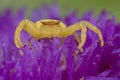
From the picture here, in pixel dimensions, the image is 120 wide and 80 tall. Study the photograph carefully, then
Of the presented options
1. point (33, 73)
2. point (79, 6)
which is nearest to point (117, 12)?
point (79, 6)

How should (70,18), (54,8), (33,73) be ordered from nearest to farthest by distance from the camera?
1. (33,73)
2. (70,18)
3. (54,8)

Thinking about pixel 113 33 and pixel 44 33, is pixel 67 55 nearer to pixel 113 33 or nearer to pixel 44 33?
pixel 44 33

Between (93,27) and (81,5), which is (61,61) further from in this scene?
(81,5)

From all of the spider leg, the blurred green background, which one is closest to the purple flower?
the spider leg

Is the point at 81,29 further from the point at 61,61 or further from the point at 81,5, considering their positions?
the point at 81,5

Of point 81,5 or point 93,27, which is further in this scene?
point 81,5

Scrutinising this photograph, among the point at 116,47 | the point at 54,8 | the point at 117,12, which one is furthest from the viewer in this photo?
the point at 117,12

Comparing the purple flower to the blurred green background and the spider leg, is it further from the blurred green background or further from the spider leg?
the blurred green background

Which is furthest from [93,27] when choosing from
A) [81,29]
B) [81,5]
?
[81,5]

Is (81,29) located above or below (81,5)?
below

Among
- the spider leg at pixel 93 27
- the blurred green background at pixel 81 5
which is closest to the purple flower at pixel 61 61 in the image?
the spider leg at pixel 93 27

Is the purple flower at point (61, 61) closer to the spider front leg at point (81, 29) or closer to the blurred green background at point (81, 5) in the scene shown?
the spider front leg at point (81, 29)
